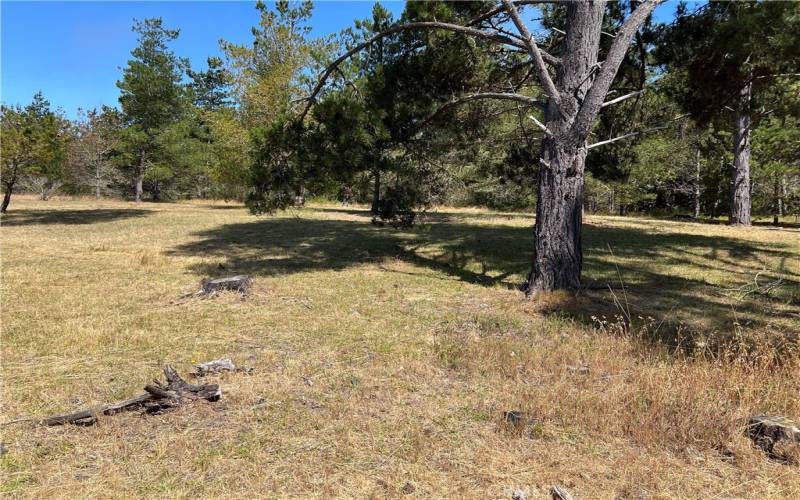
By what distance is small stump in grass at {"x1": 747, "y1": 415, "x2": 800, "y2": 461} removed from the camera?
2.92m

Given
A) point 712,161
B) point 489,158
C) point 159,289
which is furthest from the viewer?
point 712,161

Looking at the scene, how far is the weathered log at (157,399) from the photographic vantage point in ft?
10.8

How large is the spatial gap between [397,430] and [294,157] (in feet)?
20.8

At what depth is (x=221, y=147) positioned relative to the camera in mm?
24953

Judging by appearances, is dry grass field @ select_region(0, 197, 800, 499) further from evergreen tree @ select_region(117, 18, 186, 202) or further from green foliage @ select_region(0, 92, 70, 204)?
evergreen tree @ select_region(117, 18, 186, 202)

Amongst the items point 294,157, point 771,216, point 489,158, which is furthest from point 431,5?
point 771,216

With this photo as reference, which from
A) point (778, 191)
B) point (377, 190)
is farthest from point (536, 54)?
point (778, 191)

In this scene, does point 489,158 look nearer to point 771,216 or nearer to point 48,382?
point 48,382

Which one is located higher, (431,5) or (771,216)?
(431,5)

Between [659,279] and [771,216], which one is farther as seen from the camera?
[771,216]

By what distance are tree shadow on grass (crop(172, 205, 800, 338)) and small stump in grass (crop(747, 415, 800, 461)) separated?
112 inches

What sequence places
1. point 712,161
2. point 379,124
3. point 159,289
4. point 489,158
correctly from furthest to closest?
point 712,161 → point 489,158 → point 379,124 → point 159,289

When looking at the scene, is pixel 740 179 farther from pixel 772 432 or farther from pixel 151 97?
pixel 151 97

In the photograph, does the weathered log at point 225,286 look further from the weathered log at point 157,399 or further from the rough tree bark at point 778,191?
the rough tree bark at point 778,191
